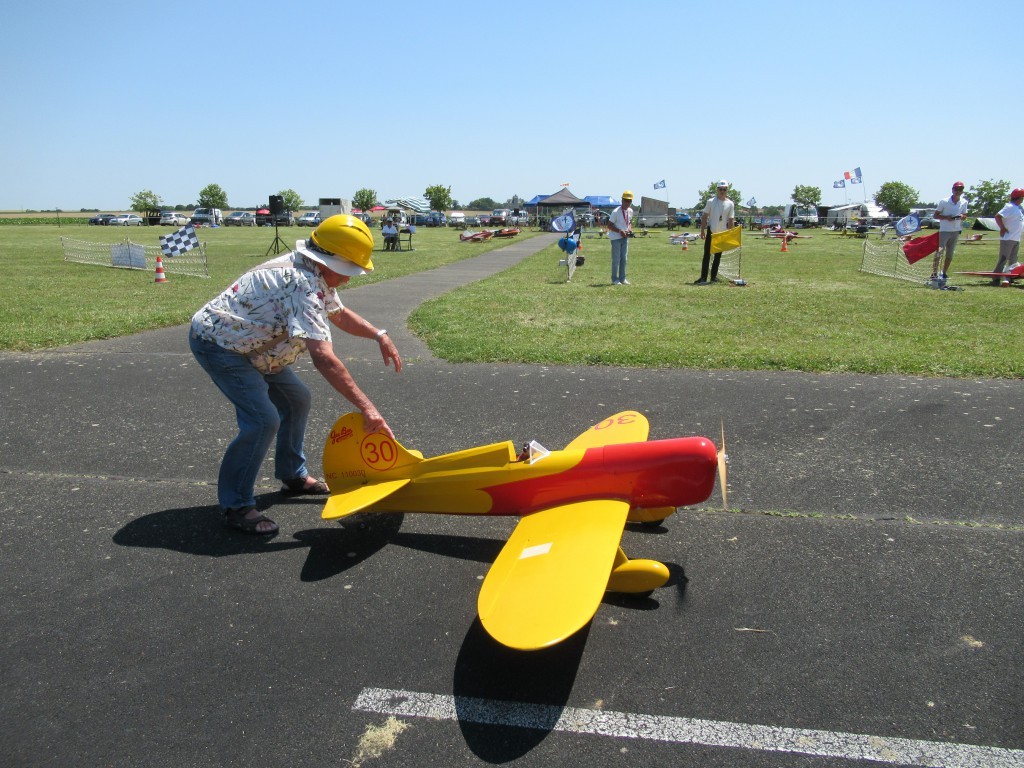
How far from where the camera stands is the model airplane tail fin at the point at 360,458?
14.0 ft

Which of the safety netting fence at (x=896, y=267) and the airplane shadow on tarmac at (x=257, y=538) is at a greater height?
the safety netting fence at (x=896, y=267)

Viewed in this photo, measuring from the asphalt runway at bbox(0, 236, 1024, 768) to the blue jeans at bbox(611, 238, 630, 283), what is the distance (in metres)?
10.9

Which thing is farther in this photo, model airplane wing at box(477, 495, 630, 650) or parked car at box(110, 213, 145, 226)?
parked car at box(110, 213, 145, 226)

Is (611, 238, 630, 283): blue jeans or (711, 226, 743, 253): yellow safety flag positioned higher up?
(711, 226, 743, 253): yellow safety flag

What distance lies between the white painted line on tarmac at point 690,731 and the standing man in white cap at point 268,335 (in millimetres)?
1612

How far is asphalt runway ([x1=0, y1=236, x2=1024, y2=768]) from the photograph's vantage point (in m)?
2.68

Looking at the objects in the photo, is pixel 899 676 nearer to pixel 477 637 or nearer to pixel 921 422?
pixel 477 637

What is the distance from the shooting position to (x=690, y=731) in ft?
8.86

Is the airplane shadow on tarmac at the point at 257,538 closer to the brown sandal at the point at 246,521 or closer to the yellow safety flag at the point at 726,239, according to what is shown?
the brown sandal at the point at 246,521

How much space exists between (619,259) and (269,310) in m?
13.6

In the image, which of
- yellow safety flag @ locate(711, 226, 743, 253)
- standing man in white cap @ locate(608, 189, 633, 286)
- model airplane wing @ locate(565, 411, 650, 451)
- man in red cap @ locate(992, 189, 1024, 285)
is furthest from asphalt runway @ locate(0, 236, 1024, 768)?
man in red cap @ locate(992, 189, 1024, 285)

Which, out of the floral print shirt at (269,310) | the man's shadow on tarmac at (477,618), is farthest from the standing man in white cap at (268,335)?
the man's shadow on tarmac at (477,618)

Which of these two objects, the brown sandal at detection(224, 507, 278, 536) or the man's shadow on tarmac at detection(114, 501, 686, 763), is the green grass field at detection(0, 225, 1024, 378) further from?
the brown sandal at detection(224, 507, 278, 536)

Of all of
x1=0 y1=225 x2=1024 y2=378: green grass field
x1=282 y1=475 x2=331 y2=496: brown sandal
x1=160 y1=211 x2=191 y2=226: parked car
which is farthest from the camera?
x1=160 y1=211 x2=191 y2=226: parked car
